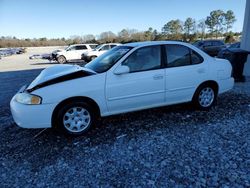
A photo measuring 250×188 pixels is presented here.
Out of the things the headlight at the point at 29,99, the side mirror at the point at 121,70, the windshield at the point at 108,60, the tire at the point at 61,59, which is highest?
the windshield at the point at 108,60

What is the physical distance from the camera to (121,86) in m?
3.86

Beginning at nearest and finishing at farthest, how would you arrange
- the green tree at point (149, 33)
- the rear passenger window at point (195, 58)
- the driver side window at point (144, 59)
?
the driver side window at point (144, 59) → the rear passenger window at point (195, 58) → the green tree at point (149, 33)

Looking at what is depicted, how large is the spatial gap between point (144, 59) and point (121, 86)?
0.74 metres

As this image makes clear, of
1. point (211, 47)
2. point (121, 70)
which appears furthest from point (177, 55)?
point (211, 47)

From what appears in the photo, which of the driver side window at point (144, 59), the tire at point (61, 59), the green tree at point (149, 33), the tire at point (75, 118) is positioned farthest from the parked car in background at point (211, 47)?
the green tree at point (149, 33)

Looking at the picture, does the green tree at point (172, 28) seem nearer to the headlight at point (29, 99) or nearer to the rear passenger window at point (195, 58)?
the rear passenger window at point (195, 58)

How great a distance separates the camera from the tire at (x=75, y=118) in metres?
3.62

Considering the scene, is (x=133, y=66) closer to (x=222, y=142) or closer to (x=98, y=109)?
(x=98, y=109)

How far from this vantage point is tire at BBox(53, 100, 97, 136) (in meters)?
3.62

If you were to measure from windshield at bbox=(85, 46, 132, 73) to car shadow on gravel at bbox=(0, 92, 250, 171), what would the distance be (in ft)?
3.67

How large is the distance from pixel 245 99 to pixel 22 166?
17.6ft

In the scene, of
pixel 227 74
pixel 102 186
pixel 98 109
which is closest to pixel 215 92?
pixel 227 74

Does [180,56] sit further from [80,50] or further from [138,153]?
[80,50]

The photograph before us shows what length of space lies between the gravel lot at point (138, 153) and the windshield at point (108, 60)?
1132 mm
